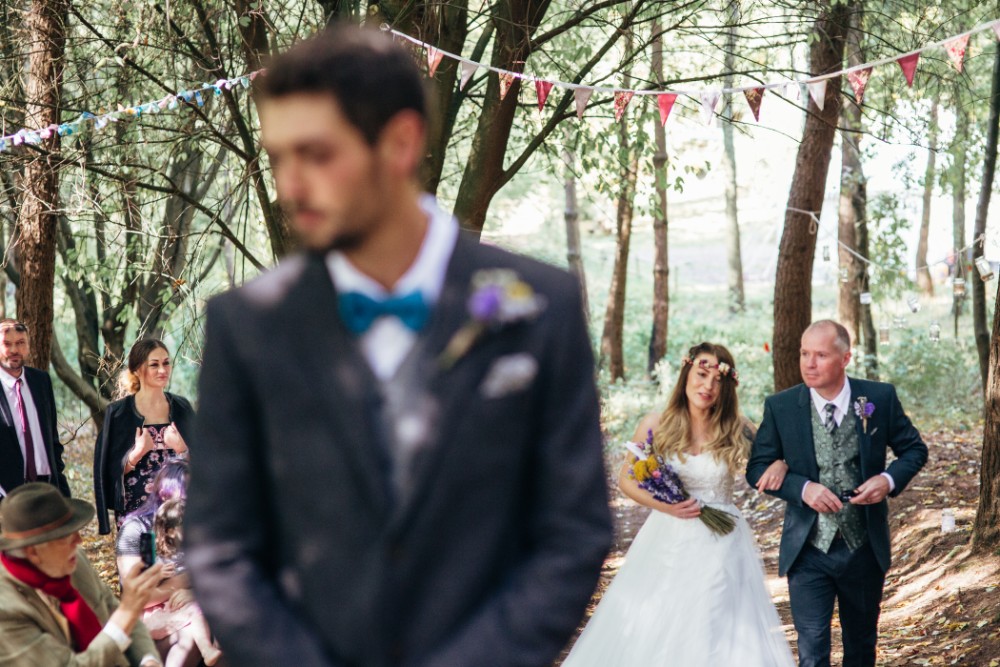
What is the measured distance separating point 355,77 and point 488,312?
416mm

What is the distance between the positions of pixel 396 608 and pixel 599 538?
0.34 metres

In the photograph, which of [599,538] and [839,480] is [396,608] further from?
[839,480]

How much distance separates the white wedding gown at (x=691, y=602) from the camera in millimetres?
6898

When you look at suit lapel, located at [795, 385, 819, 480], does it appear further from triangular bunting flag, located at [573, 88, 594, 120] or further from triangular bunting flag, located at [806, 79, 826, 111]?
triangular bunting flag, located at [573, 88, 594, 120]

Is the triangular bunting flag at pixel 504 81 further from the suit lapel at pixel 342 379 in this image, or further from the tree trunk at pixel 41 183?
the suit lapel at pixel 342 379

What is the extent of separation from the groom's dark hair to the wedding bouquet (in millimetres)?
5512

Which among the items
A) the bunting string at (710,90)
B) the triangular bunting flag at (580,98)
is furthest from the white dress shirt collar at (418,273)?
the triangular bunting flag at (580,98)

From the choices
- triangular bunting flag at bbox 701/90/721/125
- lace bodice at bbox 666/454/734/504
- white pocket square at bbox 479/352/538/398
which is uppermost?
triangular bunting flag at bbox 701/90/721/125

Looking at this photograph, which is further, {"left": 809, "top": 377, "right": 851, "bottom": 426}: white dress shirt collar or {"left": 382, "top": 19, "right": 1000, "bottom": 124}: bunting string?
{"left": 382, "top": 19, "right": 1000, "bottom": 124}: bunting string

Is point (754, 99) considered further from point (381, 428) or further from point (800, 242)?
point (381, 428)

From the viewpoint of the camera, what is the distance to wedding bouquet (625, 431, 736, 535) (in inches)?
281

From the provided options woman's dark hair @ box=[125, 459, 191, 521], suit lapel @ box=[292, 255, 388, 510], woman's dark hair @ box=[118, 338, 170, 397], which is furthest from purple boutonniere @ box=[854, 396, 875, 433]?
suit lapel @ box=[292, 255, 388, 510]

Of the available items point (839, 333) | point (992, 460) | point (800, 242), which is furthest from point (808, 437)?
point (800, 242)

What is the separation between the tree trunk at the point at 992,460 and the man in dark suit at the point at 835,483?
2.55 meters
